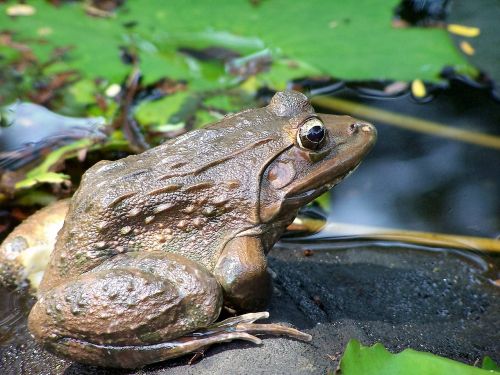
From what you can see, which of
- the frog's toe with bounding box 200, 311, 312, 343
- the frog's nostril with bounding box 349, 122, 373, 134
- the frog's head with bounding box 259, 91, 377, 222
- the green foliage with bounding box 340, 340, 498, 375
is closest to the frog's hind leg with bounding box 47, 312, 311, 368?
the frog's toe with bounding box 200, 311, 312, 343

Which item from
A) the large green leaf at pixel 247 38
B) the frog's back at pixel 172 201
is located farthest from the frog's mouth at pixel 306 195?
→ the large green leaf at pixel 247 38

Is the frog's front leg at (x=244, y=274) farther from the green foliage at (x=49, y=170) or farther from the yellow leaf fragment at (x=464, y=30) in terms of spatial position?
the yellow leaf fragment at (x=464, y=30)

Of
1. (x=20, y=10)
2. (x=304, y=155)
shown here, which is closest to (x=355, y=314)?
(x=304, y=155)

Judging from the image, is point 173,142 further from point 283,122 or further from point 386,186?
point 386,186

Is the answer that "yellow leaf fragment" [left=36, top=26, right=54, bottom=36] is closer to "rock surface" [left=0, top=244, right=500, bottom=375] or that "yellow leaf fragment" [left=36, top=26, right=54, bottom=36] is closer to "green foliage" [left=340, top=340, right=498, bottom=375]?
"rock surface" [left=0, top=244, right=500, bottom=375]

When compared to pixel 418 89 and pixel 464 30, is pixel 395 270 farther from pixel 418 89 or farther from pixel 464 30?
pixel 464 30
